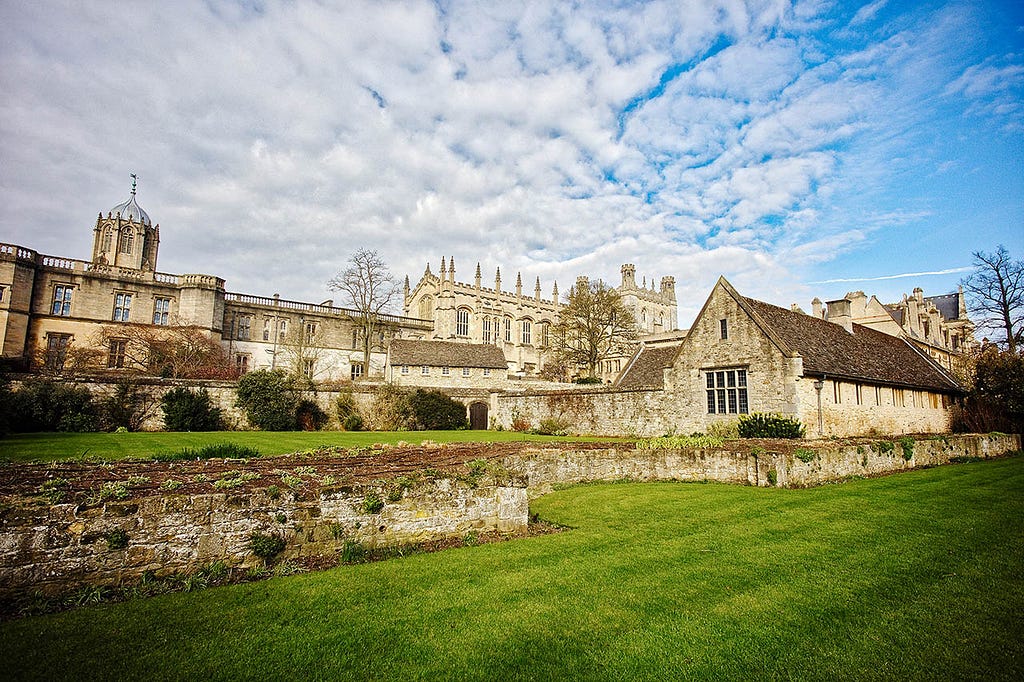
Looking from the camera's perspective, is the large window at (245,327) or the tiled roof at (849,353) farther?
the large window at (245,327)

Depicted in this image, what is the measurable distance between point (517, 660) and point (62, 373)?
→ 27597 millimetres

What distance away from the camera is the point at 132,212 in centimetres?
5666

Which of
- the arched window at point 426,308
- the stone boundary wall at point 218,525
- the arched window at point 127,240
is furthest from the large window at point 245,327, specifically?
the stone boundary wall at point 218,525

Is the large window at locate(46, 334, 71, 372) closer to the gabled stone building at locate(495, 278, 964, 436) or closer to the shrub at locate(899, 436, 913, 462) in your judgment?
the gabled stone building at locate(495, 278, 964, 436)

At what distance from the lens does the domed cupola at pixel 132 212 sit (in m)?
55.5

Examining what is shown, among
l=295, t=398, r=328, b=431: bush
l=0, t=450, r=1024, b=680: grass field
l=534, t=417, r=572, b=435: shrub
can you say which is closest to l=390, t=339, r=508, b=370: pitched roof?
l=295, t=398, r=328, b=431: bush

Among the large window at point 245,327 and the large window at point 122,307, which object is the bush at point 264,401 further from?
the large window at point 122,307

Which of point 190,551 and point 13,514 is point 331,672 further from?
point 13,514

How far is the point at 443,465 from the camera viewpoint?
28.2ft

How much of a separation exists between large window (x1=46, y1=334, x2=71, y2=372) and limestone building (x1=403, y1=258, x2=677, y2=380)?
3285 centimetres

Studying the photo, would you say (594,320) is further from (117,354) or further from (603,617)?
(603,617)

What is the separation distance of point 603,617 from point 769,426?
16.3m

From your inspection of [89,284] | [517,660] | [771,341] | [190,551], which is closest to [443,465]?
[190,551]

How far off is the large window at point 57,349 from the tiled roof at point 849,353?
4569cm
